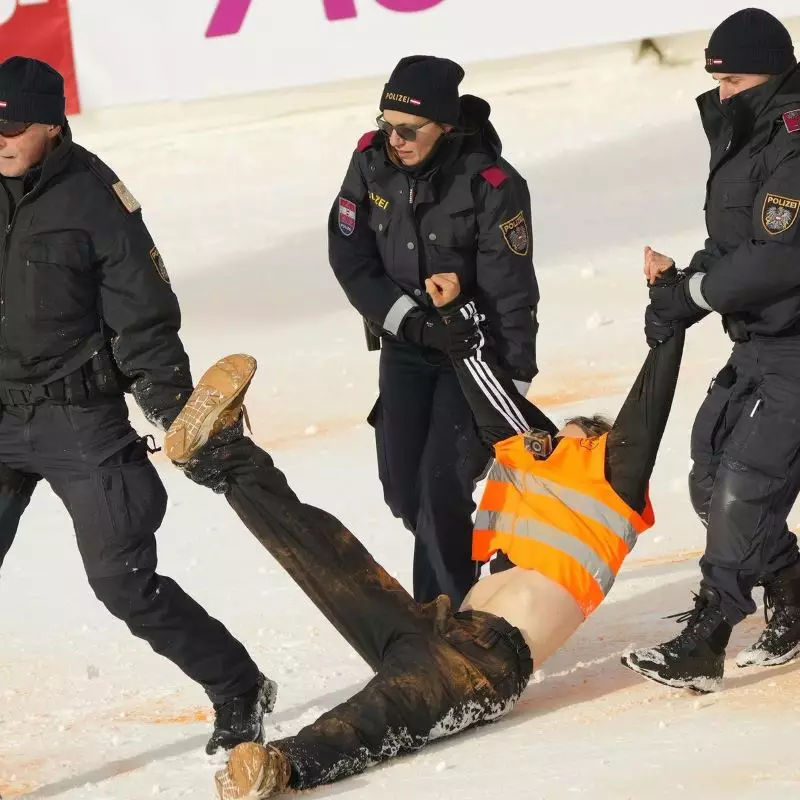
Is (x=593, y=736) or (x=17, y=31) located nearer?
(x=593, y=736)

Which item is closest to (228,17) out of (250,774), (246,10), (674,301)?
(246,10)

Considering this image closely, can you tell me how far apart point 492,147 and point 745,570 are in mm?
1483

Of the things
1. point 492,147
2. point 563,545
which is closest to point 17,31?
point 492,147

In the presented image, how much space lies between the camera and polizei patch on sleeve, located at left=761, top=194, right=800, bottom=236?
4.45 meters

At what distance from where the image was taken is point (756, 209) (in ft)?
14.9

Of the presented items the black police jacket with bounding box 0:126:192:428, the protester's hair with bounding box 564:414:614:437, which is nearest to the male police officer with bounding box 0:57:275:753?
the black police jacket with bounding box 0:126:192:428

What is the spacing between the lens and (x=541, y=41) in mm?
10773

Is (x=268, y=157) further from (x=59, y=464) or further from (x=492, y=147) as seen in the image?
(x=59, y=464)

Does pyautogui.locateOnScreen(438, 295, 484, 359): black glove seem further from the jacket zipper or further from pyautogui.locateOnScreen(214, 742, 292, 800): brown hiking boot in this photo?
pyautogui.locateOnScreen(214, 742, 292, 800): brown hiking boot

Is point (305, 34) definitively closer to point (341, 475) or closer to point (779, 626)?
point (341, 475)

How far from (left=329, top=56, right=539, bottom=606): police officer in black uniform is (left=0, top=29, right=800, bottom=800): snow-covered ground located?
0.57m

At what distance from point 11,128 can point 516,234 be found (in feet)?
5.03

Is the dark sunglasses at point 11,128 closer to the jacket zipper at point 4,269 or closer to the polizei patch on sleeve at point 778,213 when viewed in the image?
the jacket zipper at point 4,269

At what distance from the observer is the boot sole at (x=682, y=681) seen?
4504 mm
